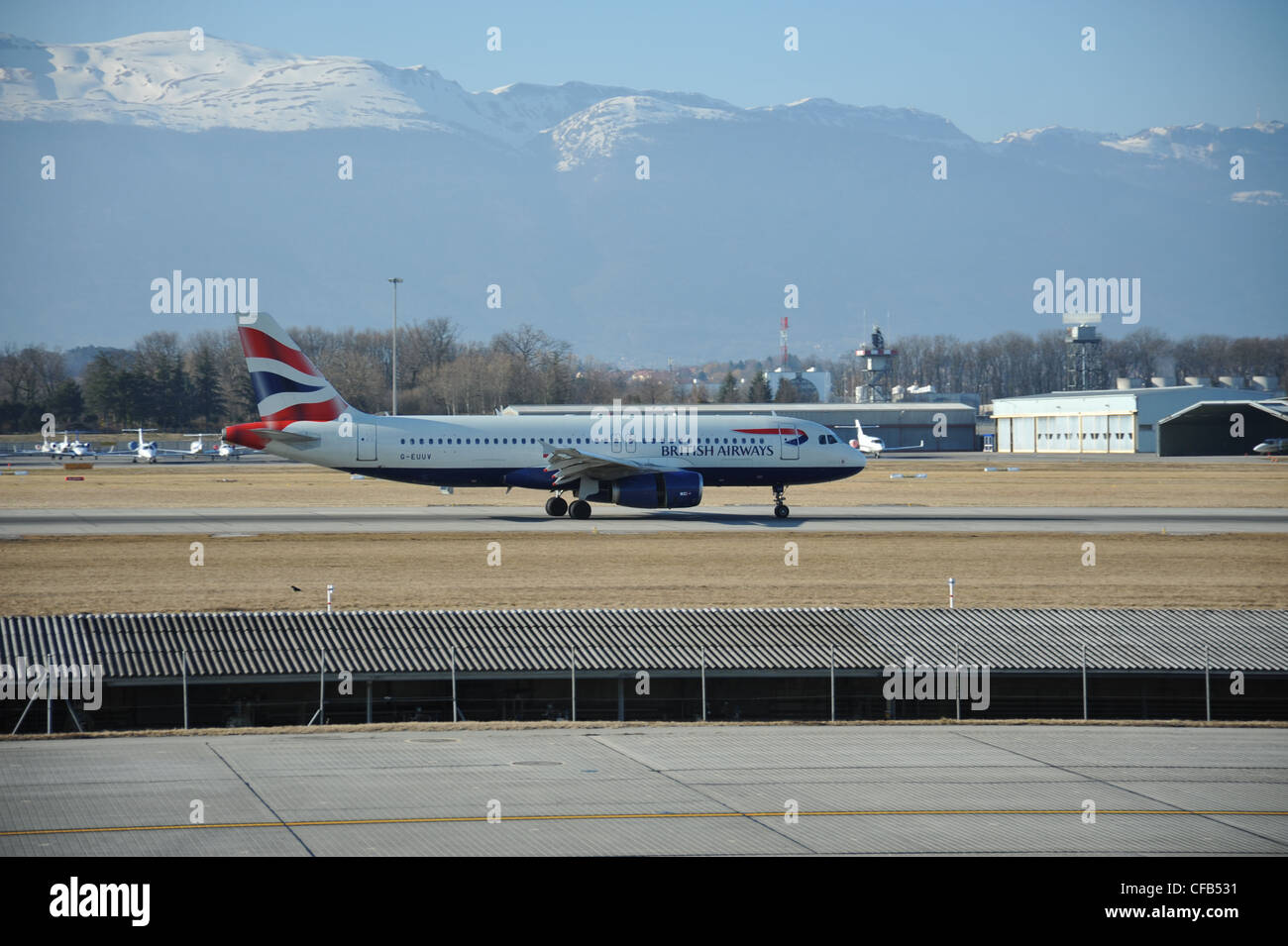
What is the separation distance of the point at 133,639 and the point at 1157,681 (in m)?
20.4

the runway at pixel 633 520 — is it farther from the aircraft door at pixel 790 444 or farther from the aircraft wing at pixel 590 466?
the aircraft door at pixel 790 444

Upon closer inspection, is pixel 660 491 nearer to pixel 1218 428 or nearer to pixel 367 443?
pixel 367 443

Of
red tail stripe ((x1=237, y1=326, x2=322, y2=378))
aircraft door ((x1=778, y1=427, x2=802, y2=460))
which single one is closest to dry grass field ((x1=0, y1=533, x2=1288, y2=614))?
aircraft door ((x1=778, y1=427, x2=802, y2=460))

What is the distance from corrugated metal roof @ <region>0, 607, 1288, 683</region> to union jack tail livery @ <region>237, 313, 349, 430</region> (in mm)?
28677

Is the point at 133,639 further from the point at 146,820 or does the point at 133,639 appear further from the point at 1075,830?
the point at 1075,830

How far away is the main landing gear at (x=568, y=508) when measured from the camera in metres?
53.3

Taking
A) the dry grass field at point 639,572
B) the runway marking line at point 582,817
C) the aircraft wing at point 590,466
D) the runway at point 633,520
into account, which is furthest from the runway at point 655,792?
the aircraft wing at point 590,466

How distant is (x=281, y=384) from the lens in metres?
53.5

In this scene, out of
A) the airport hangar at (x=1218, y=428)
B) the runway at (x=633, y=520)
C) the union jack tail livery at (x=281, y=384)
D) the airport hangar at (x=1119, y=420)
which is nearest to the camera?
the runway at (x=633, y=520)

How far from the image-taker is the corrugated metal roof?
23016 mm

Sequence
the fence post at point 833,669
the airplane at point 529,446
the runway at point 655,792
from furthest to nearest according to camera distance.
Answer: the airplane at point 529,446 < the fence post at point 833,669 < the runway at point 655,792

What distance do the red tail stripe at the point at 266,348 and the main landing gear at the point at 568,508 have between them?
1209 centimetres
